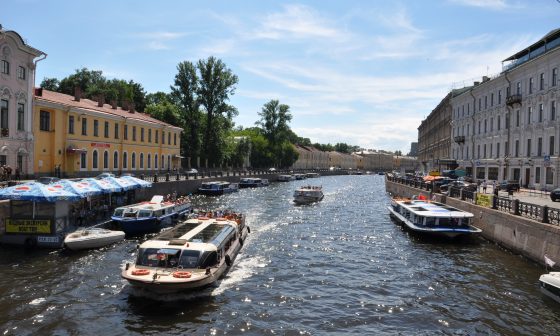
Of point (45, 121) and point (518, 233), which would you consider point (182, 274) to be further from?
point (45, 121)

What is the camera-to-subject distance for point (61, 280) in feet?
55.2

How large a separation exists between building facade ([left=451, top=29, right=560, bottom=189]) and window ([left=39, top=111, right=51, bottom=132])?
44.3 meters

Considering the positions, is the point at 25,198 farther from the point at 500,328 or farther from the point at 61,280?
the point at 500,328

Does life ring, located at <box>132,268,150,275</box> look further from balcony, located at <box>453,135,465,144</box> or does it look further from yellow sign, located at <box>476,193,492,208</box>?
balcony, located at <box>453,135,465,144</box>

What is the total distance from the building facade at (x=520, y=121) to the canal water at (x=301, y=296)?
20525 mm

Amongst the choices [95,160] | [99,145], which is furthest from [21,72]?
[95,160]

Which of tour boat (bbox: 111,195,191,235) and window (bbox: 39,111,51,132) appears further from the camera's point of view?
window (bbox: 39,111,51,132)

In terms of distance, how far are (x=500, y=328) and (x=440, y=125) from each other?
237 feet

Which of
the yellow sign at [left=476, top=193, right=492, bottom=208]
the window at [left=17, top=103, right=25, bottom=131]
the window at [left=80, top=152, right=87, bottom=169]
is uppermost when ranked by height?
the window at [left=17, top=103, right=25, bottom=131]

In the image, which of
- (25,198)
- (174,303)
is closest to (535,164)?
(174,303)

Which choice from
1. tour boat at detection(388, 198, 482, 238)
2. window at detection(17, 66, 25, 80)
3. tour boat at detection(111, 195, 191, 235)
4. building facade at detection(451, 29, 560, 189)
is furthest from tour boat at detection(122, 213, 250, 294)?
building facade at detection(451, 29, 560, 189)

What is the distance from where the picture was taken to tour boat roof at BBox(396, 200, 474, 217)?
86.5ft

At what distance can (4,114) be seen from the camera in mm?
33375

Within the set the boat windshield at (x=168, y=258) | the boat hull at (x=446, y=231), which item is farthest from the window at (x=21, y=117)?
the boat hull at (x=446, y=231)
